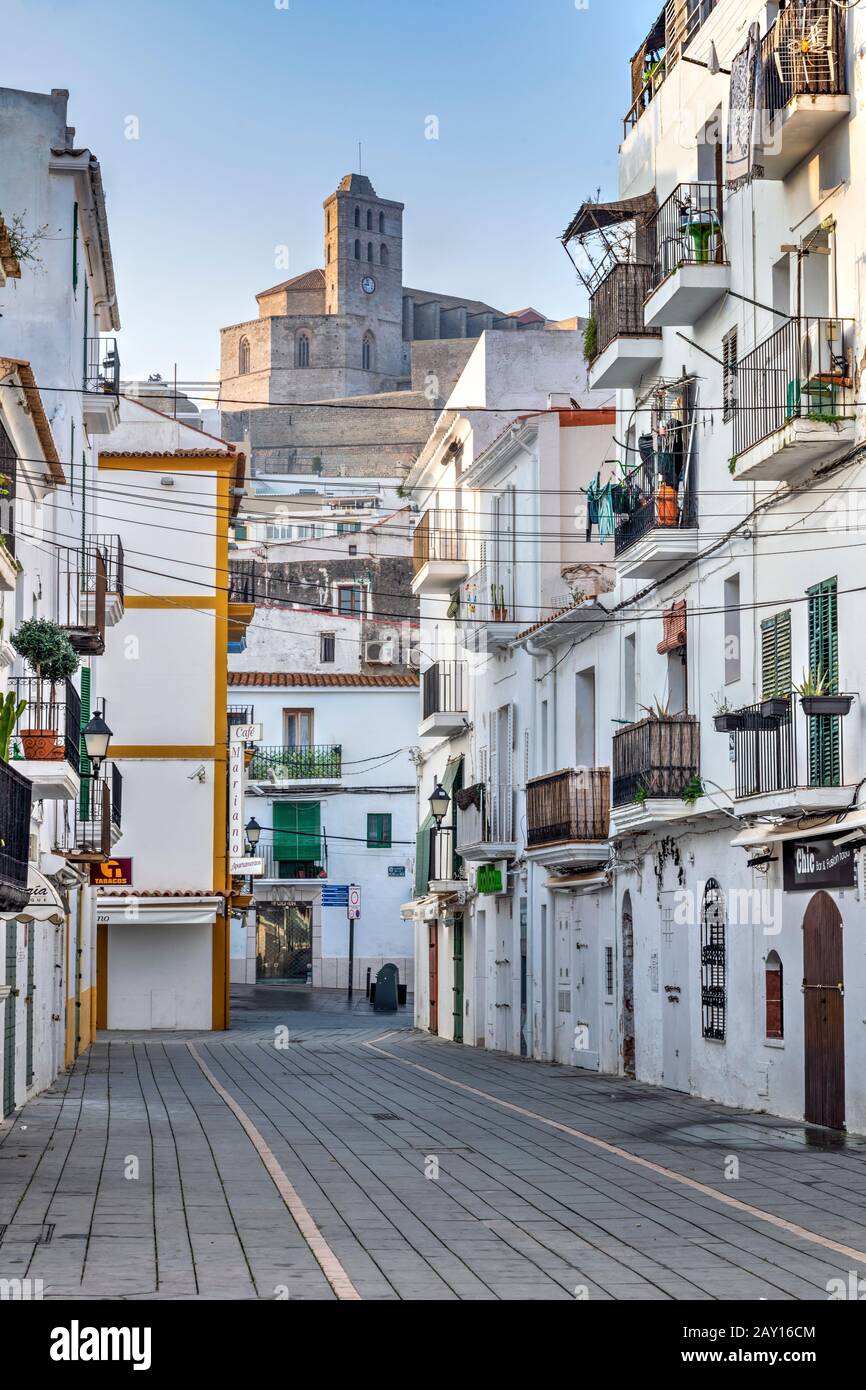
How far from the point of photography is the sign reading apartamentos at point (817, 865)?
19344 mm

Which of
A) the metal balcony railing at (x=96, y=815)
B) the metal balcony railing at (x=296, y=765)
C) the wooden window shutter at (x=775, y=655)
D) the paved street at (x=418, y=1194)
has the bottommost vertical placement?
the paved street at (x=418, y=1194)

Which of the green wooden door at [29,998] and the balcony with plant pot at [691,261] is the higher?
the balcony with plant pot at [691,261]

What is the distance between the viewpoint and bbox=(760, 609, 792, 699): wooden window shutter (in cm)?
2150

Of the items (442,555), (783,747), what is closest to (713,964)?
(783,747)

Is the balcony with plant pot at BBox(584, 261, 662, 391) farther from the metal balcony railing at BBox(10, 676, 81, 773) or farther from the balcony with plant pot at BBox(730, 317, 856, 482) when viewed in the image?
the metal balcony railing at BBox(10, 676, 81, 773)

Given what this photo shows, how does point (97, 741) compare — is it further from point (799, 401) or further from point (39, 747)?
point (799, 401)

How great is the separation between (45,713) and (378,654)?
4787cm

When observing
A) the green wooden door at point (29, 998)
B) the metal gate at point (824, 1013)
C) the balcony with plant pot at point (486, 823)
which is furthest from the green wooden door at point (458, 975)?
the metal gate at point (824, 1013)

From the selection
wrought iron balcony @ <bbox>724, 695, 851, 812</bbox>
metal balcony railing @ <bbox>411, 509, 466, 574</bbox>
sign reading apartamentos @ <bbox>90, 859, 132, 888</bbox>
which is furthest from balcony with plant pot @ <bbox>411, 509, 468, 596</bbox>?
wrought iron balcony @ <bbox>724, 695, 851, 812</bbox>

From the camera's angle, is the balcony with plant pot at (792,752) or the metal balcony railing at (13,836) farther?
the balcony with plant pot at (792,752)

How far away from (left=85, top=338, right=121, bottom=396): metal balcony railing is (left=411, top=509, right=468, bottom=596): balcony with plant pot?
10.4 m

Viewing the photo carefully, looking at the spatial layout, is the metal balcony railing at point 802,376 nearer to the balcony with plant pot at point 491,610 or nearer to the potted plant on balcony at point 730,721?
the potted plant on balcony at point 730,721

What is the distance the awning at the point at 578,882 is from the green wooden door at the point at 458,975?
902 cm

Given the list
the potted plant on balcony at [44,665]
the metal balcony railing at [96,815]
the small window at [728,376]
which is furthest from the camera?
the metal balcony railing at [96,815]
